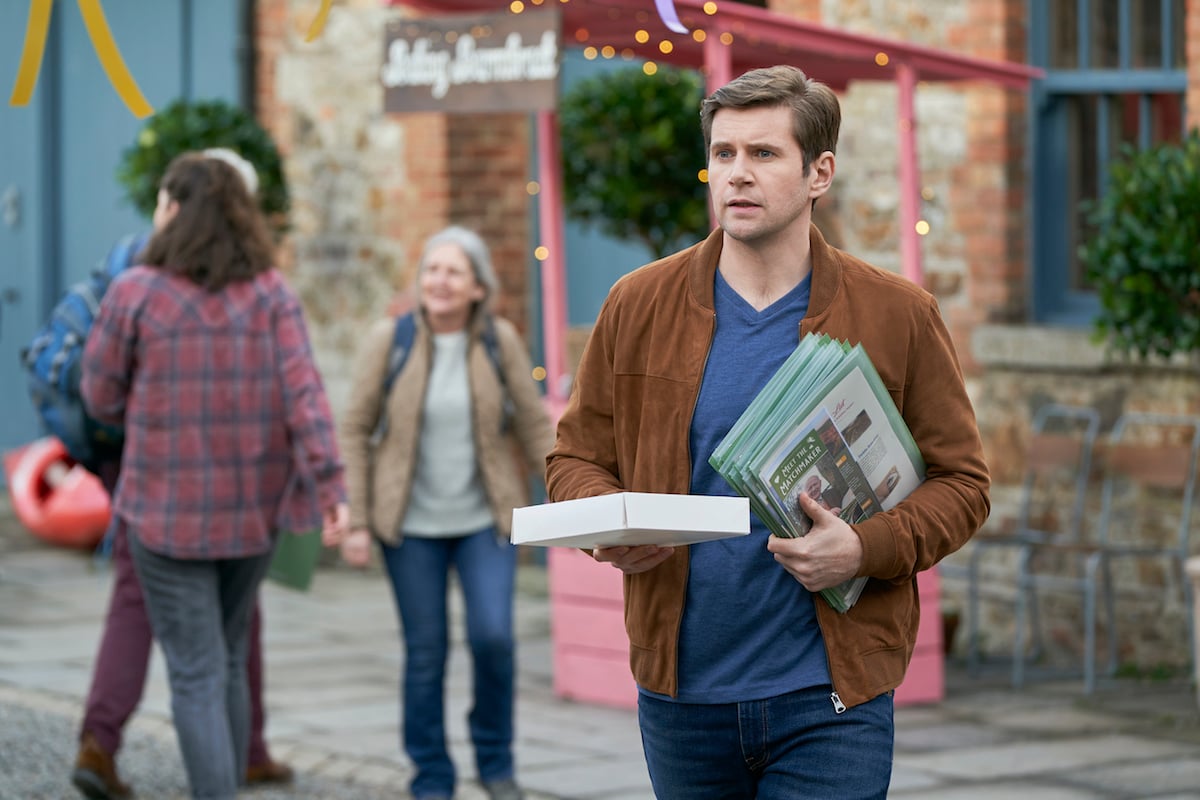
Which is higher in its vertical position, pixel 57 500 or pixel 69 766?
pixel 57 500

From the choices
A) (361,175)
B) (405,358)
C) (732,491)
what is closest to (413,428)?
(405,358)

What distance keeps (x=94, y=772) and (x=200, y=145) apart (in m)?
4.80

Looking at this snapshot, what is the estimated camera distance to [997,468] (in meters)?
8.23

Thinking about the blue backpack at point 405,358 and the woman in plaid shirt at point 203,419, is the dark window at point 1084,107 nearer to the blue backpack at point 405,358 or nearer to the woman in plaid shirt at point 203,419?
the blue backpack at point 405,358

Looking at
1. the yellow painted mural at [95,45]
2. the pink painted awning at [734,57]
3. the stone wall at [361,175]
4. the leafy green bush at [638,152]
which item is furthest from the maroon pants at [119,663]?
the stone wall at [361,175]

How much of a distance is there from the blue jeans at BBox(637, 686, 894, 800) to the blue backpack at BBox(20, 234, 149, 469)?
2.99 m

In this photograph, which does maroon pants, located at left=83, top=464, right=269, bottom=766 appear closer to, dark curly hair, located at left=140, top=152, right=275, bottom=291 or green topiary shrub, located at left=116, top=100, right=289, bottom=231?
dark curly hair, located at left=140, top=152, right=275, bottom=291

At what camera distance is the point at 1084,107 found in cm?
817

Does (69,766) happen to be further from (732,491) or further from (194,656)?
(732,491)

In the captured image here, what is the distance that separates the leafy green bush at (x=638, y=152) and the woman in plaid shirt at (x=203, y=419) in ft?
11.8

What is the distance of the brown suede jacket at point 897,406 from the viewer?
2.97 m

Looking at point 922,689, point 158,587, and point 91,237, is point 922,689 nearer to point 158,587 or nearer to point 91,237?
point 158,587

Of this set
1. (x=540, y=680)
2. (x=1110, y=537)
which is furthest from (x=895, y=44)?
(x=540, y=680)

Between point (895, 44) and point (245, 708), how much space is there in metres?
3.32
